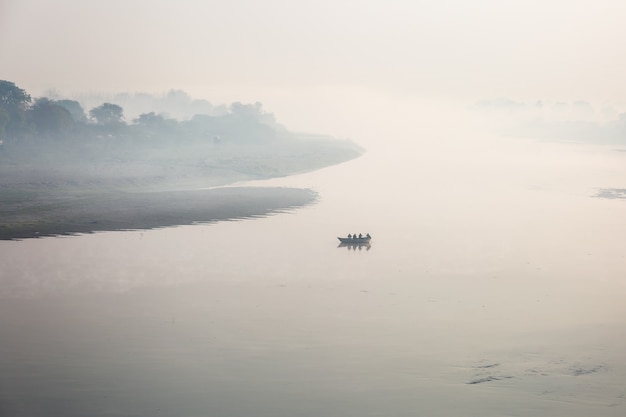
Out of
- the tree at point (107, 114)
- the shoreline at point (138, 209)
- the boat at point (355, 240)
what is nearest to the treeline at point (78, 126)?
the tree at point (107, 114)

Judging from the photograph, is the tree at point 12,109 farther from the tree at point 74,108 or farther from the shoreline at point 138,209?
the shoreline at point 138,209

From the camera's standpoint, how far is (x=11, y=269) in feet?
153

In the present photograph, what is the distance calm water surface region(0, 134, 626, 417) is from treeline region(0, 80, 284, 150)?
47005mm

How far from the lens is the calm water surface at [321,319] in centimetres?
2766

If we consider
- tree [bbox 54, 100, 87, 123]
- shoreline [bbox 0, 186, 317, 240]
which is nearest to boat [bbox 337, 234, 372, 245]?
shoreline [bbox 0, 186, 317, 240]

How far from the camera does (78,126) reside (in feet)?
367

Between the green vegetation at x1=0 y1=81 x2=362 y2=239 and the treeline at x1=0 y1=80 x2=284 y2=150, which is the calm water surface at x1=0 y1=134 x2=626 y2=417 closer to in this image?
the green vegetation at x1=0 y1=81 x2=362 y2=239

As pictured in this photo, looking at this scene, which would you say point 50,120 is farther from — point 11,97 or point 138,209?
point 138,209

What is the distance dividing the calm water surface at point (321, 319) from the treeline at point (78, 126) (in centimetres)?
4701

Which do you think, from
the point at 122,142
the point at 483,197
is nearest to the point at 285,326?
the point at 483,197

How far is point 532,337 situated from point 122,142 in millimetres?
87261

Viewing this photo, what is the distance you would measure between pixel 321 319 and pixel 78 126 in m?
82.4

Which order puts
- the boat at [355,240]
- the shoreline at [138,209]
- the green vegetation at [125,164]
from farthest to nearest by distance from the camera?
the green vegetation at [125,164] < the shoreline at [138,209] < the boat at [355,240]

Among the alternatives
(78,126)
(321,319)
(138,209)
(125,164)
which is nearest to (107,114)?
(78,126)
